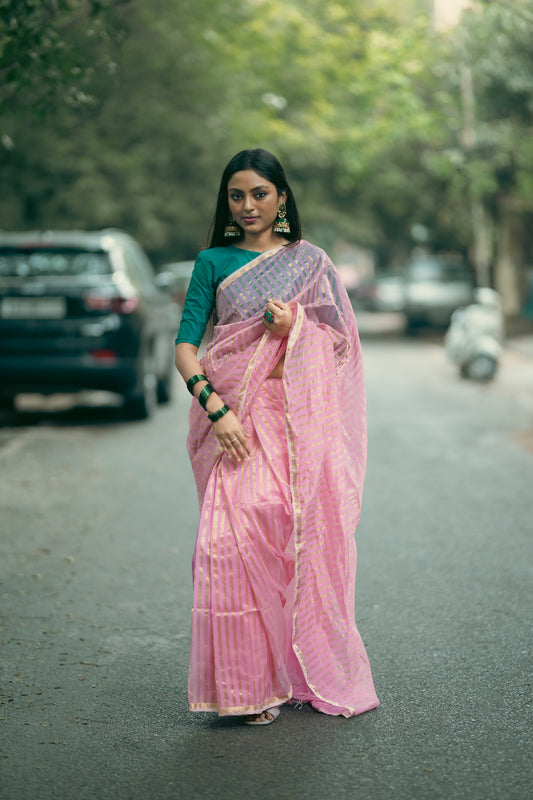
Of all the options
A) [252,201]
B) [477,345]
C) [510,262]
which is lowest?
[477,345]

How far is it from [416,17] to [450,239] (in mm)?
9445

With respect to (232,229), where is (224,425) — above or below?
below

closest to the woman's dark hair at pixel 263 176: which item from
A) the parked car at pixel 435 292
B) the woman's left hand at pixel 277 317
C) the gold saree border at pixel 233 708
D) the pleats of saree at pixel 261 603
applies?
the woman's left hand at pixel 277 317

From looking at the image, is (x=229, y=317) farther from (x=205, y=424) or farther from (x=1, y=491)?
(x=1, y=491)

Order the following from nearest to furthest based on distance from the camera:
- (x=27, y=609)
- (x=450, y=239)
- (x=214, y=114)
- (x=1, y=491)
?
(x=27, y=609) < (x=1, y=491) < (x=214, y=114) < (x=450, y=239)

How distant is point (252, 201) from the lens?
387 cm

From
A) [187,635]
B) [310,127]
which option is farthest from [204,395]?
[310,127]

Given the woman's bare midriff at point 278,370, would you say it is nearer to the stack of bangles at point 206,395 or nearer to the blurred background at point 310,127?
the stack of bangles at point 206,395

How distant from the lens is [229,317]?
3.92 m

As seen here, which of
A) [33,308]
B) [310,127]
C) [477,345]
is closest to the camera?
[33,308]


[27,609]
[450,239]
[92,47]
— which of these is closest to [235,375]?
[27,609]

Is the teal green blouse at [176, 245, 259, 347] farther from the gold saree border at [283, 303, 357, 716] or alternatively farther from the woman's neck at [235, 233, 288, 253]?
the gold saree border at [283, 303, 357, 716]

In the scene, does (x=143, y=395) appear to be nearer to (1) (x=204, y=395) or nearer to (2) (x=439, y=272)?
(1) (x=204, y=395)

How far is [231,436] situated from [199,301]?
46cm
